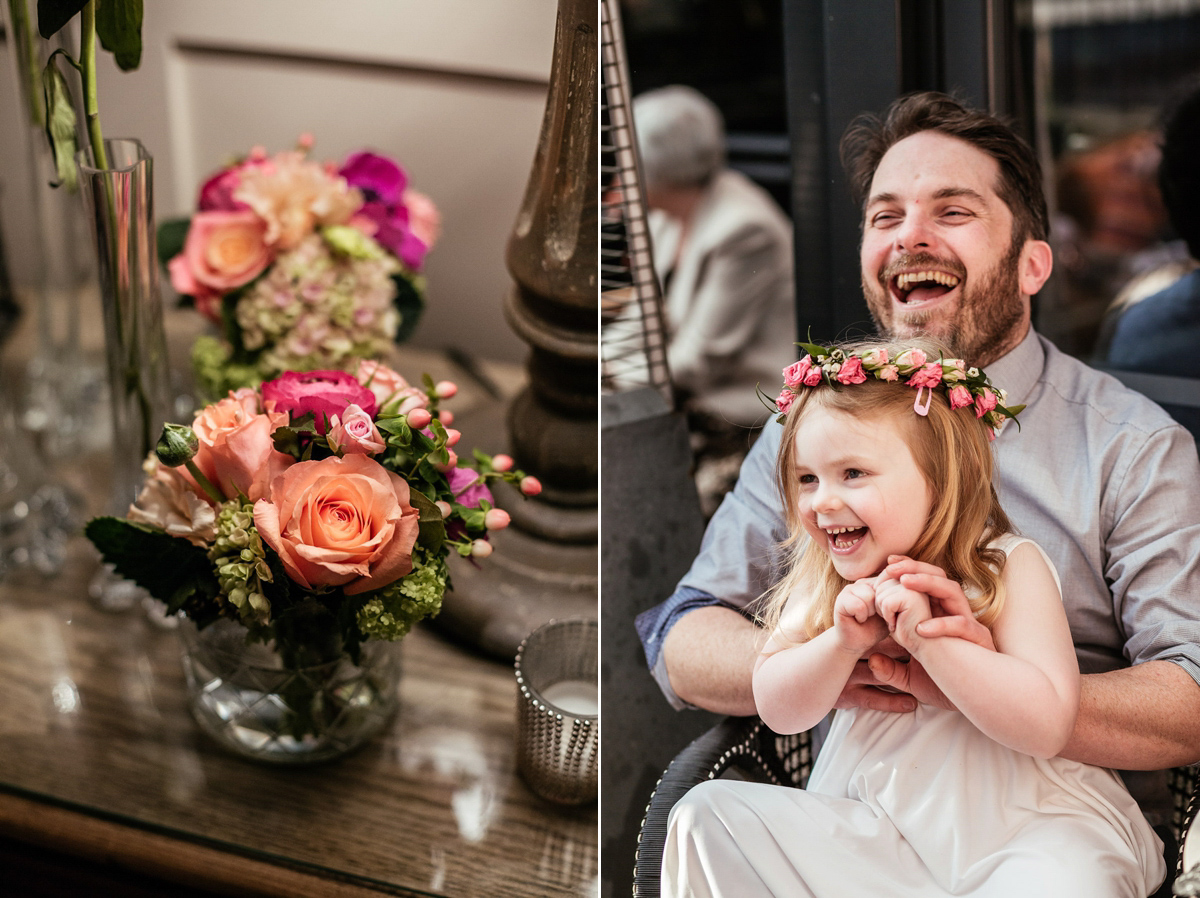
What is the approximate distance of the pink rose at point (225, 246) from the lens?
922mm

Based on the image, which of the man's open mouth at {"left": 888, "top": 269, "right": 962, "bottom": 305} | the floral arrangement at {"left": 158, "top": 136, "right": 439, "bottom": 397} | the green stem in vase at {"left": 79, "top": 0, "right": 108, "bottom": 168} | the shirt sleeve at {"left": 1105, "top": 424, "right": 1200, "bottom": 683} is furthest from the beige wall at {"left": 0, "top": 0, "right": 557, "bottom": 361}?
the shirt sleeve at {"left": 1105, "top": 424, "right": 1200, "bottom": 683}

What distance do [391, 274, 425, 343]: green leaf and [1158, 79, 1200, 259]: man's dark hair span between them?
661mm

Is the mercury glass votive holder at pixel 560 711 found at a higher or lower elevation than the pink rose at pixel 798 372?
lower

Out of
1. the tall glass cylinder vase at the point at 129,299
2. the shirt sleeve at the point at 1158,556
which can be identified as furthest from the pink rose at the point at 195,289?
the shirt sleeve at the point at 1158,556

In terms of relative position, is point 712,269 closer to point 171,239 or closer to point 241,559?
point 171,239

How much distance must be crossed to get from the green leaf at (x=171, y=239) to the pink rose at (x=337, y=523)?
51 cm

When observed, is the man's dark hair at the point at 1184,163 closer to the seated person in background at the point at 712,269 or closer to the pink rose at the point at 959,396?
the seated person in background at the point at 712,269

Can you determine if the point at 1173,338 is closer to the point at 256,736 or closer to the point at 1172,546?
the point at 1172,546

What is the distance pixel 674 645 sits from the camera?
584mm

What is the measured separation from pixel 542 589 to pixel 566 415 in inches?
5.5

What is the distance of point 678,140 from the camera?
1441 millimetres

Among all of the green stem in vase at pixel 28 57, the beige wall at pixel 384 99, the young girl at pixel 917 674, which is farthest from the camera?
the beige wall at pixel 384 99

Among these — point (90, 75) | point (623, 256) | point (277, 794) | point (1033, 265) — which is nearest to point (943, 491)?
point (1033, 265)

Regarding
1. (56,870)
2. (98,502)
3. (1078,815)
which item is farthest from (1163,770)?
(98,502)
